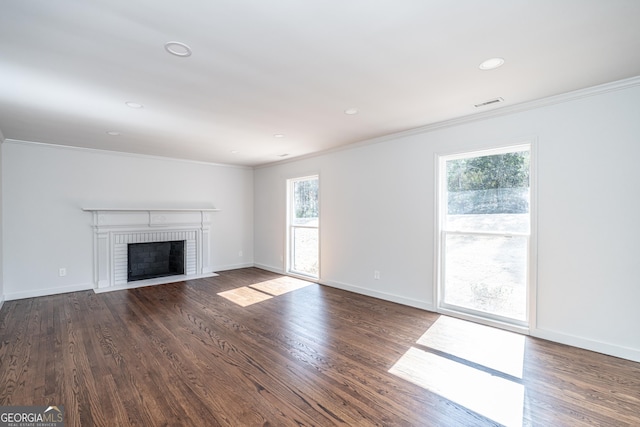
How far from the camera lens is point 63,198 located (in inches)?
195

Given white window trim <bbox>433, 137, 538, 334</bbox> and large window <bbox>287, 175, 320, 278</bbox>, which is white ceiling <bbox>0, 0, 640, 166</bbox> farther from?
large window <bbox>287, 175, 320, 278</bbox>

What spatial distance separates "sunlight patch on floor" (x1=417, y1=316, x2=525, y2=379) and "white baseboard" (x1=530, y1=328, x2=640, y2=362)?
0.22 meters

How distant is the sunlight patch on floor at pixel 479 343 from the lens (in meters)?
2.61

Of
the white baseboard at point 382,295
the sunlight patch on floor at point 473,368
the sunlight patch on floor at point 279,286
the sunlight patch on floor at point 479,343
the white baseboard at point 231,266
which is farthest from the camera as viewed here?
the white baseboard at point 231,266

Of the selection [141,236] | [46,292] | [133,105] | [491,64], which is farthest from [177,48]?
[46,292]

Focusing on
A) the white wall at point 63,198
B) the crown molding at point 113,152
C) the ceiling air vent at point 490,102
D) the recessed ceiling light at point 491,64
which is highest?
the recessed ceiling light at point 491,64

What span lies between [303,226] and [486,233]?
3447mm

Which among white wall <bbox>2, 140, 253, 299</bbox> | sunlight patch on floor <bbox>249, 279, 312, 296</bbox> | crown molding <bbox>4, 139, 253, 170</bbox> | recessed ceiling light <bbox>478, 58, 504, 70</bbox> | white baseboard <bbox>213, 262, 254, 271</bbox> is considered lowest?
sunlight patch on floor <bbox>249, 279, 312, 296</bbox>

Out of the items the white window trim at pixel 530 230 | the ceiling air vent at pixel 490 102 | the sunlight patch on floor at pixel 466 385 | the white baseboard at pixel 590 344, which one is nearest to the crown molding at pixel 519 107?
the ceiling air vent at pixel 490 102

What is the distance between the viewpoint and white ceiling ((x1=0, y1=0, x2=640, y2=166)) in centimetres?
169

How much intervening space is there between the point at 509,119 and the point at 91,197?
21.2 ft

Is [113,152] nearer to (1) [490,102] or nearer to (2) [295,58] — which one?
(2) [295,58]

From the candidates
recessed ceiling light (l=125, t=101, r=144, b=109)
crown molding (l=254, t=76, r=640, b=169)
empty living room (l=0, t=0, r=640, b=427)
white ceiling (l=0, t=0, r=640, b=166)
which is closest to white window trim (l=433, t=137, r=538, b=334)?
empty living room (l=0, t=0, r=640, b=427)

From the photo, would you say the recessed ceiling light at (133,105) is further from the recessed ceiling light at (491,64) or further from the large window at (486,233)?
the large window at (486,233)
